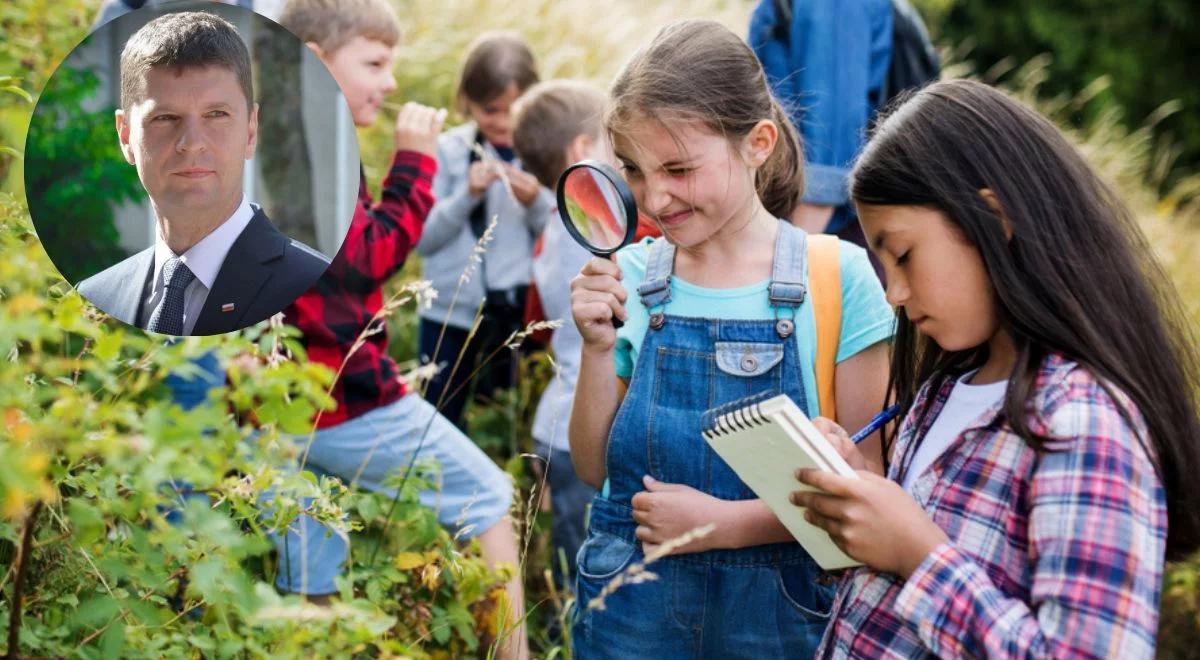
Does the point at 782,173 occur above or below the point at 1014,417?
above

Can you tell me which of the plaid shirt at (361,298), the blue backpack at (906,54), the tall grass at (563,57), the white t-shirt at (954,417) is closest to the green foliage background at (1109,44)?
the tall grass at (563,57)

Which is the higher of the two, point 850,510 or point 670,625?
point 850,510

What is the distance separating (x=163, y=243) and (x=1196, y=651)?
3762 millimetres

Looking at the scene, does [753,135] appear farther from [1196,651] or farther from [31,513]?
[1196,651]

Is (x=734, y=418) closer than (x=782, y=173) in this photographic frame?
Yes

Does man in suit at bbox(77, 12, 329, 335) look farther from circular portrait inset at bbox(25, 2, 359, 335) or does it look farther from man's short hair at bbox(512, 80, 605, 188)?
man's short hair at bbox(512, 80, 605, 188)

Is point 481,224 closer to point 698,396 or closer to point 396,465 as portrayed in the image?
point 396,465

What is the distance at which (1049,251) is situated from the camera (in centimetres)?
168

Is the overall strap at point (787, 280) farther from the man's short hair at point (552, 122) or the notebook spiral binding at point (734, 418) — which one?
the man's short hair at point (552, 122)

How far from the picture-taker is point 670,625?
215 cm

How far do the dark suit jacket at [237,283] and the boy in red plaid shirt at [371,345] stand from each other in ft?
2.90

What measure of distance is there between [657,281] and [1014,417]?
2.77 ft

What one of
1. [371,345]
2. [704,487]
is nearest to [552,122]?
[371,345]

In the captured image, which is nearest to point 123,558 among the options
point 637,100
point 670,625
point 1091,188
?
point 670,625
